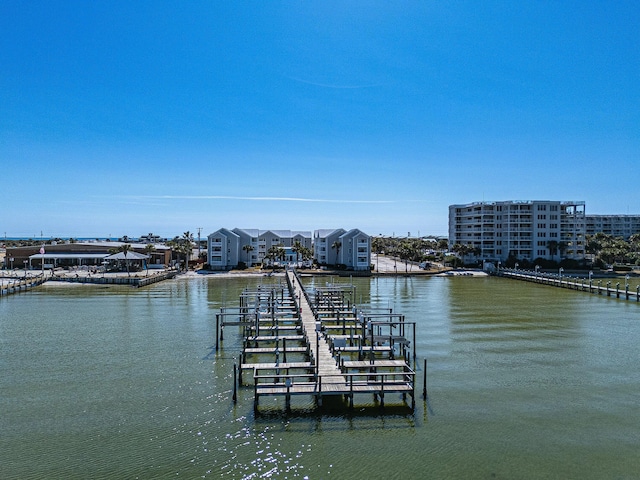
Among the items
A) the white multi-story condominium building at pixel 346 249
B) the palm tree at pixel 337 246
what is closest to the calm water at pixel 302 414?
the white multi-story condominium building at pixel 346 249

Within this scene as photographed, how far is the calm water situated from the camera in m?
14.9

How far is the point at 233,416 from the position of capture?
60.3ft

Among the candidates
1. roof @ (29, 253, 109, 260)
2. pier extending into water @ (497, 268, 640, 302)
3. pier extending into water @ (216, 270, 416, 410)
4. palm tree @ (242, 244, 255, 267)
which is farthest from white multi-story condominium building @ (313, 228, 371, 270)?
pier extending into water @ (216, 270, 416, 410)

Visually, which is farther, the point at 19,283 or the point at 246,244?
the point at 246,244

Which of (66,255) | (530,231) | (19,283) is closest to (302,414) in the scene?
(19,283)

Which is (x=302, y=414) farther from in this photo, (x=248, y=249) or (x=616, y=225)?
(x=616, y=225)

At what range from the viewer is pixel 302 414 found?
61.3ft

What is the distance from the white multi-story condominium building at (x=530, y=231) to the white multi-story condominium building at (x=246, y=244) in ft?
129

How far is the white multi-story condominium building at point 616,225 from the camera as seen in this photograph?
15200cm

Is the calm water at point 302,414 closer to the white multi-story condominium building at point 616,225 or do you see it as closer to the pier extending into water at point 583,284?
the pier extending into water at point 583,284

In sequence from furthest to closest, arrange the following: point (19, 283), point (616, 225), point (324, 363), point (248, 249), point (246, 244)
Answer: point (616, 225), point (246, 244), point (248, 249), point (19, 283), point (324, 363)

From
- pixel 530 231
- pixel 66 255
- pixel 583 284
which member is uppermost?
pixel 530 231

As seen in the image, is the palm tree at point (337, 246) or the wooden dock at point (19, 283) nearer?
the wooden dock at point (19, 283)

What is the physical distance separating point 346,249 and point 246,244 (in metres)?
21.3
